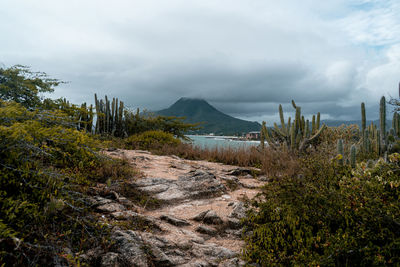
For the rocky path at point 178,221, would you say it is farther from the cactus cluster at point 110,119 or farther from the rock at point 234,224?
the cactus cluster at point 110,119

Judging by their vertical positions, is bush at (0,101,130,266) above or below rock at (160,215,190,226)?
above

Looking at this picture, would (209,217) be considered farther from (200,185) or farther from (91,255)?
(91,255)

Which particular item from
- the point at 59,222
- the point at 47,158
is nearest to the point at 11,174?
the point at 59,222

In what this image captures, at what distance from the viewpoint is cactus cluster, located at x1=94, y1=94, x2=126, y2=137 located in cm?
1717

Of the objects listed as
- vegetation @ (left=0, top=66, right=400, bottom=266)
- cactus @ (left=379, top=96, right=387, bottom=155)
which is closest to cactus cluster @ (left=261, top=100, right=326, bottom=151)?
cactus @ (left=379, top=96, right=387, bottom=155)

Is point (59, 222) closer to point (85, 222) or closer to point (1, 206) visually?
point (85, 222)

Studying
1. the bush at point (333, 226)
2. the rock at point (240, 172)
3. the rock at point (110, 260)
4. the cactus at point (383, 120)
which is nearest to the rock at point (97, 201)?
the rock at point (110, 260)

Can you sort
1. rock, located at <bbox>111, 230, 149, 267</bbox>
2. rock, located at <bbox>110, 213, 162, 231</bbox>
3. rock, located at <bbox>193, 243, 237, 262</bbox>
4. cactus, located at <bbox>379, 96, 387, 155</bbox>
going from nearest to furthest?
rock, located at <bbox>111, 230, 149, 267</bbox> < rock, located at <bbox>193, 243, 237, 262</bbox> < rock, located at <bbox>110, 213, 162, 231</bbox> < cactus, located at <bbox>379, 96, 387, 155</bbox>

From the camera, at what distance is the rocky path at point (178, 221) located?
10.2 ft

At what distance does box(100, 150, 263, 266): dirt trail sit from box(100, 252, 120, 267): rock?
0.31 metres

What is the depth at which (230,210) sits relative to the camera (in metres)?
4.87

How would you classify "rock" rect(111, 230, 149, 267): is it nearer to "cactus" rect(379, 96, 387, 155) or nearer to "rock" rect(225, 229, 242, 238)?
"rock" rect(225, 229, 242, 238)

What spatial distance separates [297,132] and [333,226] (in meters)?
9.11

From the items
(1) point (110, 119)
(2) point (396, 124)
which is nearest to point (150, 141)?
(1) point (110, 119)
